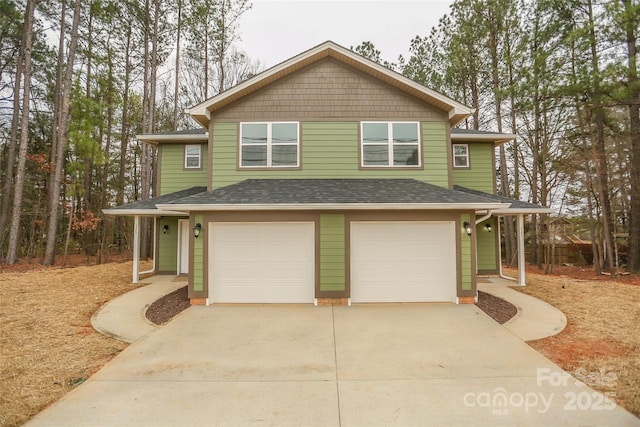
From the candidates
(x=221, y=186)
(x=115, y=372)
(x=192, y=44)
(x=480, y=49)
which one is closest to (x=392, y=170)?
(x=221, y=186)

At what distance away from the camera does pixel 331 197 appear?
758cm

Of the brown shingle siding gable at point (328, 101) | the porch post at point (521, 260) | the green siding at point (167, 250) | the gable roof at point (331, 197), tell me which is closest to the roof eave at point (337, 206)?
the gable roof at point (331, 197)

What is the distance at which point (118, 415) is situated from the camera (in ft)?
10.8

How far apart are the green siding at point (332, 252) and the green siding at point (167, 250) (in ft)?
21.5

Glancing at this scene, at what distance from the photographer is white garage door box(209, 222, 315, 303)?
7652 millimetres

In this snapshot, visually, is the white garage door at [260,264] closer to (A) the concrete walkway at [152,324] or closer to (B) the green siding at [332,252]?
(B) the green siding at [332,252]

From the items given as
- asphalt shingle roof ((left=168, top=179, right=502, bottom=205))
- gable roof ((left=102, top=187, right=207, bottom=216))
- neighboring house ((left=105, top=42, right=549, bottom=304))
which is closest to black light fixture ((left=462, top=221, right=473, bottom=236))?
neighboring house ((left=105, top=42, right=549, bottom=304))

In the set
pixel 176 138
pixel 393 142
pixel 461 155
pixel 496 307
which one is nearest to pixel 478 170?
pixel 461 155

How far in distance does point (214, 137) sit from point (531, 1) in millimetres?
14113

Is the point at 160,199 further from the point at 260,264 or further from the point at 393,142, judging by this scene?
the point at 393,142

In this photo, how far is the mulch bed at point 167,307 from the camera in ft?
21.8

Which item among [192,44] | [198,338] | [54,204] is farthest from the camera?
[192,44]

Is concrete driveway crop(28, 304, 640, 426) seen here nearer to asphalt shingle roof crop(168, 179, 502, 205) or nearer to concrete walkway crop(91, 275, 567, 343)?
concrete walkway crop(91, 275, 567, 343)

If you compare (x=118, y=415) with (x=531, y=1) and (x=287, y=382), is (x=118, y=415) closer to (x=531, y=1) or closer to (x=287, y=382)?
(x=287, y=382)
